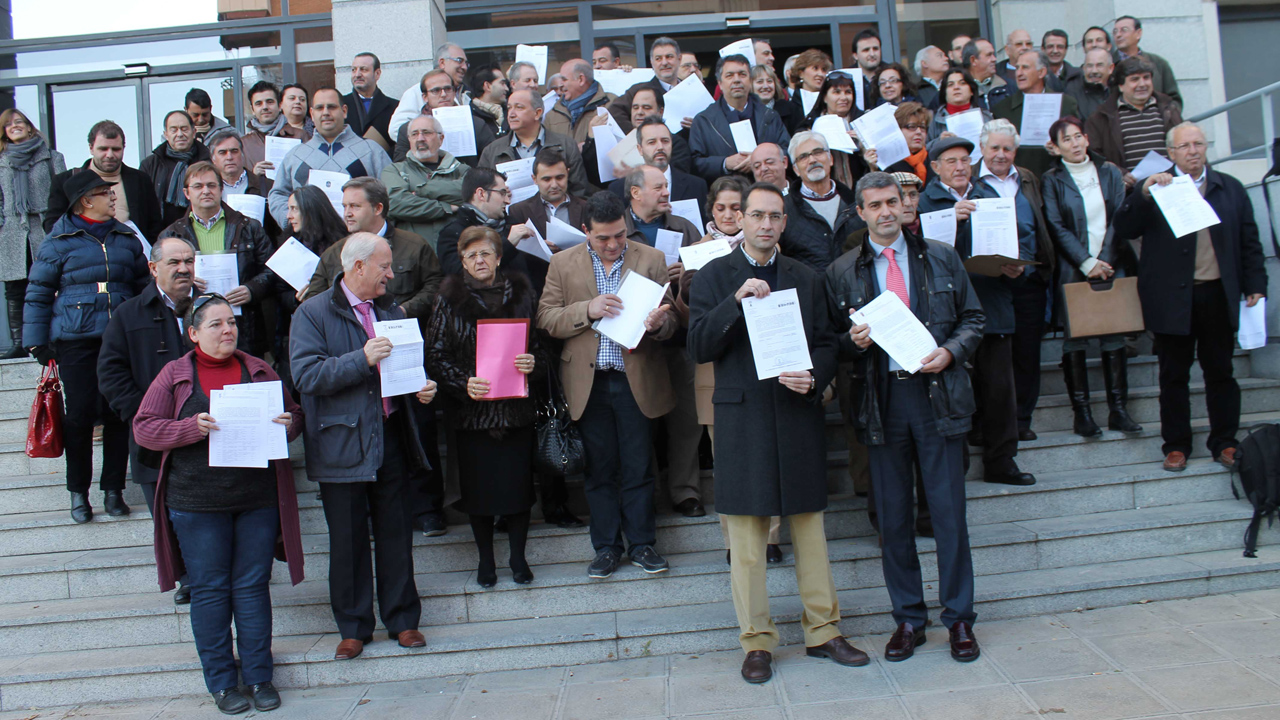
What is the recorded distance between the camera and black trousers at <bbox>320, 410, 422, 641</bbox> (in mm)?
5039

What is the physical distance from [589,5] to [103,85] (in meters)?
6.19

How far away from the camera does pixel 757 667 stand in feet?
15.2

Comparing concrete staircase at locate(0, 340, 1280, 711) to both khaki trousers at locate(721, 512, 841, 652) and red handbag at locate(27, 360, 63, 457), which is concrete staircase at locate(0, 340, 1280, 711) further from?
red handbag at locate(27, 360, 63, 457)

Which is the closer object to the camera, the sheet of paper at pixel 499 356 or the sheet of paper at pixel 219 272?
the sheet of paper at pixel 499 356

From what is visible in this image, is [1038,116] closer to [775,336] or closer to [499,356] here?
[775,336]

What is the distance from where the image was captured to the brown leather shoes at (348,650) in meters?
5.02

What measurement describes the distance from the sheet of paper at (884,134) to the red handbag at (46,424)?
5777 mm

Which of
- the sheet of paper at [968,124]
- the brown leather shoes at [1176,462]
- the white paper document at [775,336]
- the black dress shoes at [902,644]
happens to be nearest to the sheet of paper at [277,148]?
the white paper document at [775,336]

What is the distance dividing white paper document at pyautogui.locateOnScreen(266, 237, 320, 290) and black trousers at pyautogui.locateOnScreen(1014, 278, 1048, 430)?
4.52 meters

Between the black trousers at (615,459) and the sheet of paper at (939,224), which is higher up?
the sheet of paper at (939,224)

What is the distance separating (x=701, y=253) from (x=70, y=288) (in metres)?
4.03

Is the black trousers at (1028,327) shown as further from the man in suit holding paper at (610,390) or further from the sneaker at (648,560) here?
A: the sneaker at (648,560)

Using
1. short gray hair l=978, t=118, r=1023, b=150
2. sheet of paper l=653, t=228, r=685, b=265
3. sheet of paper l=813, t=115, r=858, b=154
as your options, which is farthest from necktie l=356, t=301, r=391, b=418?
short gray hair l=978, t=118, r=1023, b=150

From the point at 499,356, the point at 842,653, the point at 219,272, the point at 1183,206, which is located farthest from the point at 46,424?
the point at 1183,206
